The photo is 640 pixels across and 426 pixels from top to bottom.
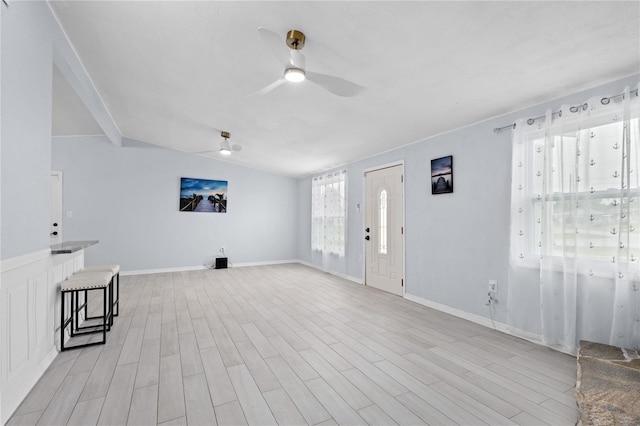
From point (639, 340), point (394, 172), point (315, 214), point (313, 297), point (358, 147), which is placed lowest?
point (313, 297)

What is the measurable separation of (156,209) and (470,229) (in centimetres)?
610

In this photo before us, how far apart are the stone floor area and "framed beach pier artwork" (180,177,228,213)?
661 centimetres

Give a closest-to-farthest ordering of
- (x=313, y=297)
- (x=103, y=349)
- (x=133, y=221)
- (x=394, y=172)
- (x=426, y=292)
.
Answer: (x=103, y=349), (x=426, y=292), (x=313, y=297), (x=394, y=172), (x=133, y=221)

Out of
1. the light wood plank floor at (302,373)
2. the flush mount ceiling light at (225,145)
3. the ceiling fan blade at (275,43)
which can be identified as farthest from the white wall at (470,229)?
the flush mount ceiling light at (225,145)

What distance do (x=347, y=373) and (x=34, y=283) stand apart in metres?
2.46

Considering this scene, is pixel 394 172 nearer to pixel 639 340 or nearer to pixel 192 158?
pixel 639 340

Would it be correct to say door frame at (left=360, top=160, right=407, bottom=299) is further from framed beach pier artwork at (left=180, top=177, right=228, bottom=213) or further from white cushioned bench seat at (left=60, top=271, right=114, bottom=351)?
white cushioned bench seat at (left=60, top=271, right=114, bottom=351)

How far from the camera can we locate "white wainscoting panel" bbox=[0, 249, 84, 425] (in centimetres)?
175

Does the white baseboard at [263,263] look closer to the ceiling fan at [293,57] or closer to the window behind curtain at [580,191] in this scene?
the ceiling fan at [293,57]

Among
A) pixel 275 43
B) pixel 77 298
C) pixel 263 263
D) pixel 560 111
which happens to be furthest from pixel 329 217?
pixel 275 43

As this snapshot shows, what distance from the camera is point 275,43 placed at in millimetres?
1914

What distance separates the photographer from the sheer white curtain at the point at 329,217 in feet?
19.8

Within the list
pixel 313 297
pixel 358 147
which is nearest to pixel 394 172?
pixel 358 147

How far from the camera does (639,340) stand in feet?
7.36
